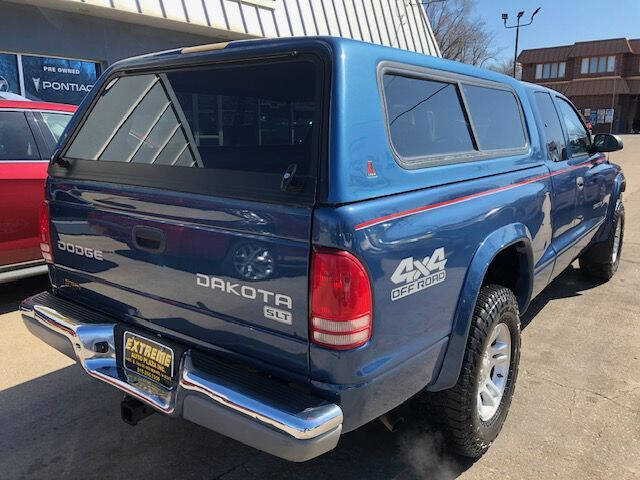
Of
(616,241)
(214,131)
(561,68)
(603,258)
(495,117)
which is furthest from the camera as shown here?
(561,68)

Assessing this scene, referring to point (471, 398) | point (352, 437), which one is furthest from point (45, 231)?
point (471, 398)

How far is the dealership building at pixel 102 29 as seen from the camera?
308 inches

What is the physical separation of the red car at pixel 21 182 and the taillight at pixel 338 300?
3.68m

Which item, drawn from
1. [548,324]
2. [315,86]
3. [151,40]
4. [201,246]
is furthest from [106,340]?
[151,40]

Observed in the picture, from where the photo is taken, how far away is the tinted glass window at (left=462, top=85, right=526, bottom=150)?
2.88 m

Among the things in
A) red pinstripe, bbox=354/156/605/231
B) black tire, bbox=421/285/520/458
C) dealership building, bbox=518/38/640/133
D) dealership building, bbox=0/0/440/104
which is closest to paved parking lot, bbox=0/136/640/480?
black tire, bbox=421/285/520/458

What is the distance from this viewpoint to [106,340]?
2.38 metres

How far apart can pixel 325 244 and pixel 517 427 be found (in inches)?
73.5

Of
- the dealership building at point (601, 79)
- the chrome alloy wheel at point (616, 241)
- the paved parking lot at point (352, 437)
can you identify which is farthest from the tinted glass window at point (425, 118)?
the dealership building at point (601, 79)

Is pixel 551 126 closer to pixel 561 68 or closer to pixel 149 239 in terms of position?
pixel 149 239

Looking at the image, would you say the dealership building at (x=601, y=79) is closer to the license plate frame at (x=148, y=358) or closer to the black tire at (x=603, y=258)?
the black tire at (x=603, y=258)

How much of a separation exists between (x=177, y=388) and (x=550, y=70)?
58.6 metres

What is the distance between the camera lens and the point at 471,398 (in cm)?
245

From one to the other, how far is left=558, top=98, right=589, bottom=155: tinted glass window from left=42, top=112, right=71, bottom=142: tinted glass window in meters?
4.30
